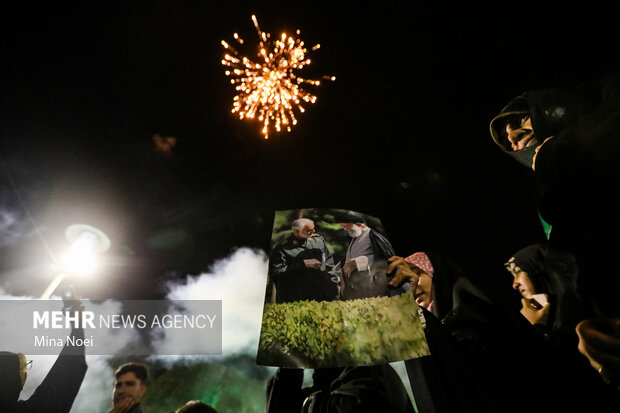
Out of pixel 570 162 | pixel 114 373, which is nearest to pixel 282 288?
pixel 570 162

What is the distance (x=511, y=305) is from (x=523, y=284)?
9.11 ft

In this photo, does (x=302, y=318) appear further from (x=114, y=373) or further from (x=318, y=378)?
(x=114, y=373)

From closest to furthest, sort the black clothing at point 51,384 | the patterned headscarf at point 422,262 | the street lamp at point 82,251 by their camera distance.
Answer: the patterned headscarf at point 422,262, the black clothing at point 51,384, the street lamp at point 82,251

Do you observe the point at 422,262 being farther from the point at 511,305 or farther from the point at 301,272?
the point at 301,272

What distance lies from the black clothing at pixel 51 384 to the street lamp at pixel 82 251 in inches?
79.8

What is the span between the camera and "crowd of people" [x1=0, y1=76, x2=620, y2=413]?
233 cm

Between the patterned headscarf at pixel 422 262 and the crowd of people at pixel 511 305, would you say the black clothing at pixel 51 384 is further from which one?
the patterned headscarf at pixel 422 262

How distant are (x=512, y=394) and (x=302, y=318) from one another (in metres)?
2.25

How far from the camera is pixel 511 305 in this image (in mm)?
4016

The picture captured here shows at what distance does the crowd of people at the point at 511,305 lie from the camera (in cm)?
233

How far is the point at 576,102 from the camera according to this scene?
8.96 feet

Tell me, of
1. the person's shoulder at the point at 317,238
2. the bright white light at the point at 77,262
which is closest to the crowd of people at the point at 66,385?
the bright white light at the point at 77,262

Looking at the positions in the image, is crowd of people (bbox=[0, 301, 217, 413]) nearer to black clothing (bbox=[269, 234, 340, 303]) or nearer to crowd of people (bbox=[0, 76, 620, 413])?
crowd of people (bbox=[0, 76, 620, 413])

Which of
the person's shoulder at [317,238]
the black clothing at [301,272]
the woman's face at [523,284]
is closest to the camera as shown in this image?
the black clothing at [301,272]
